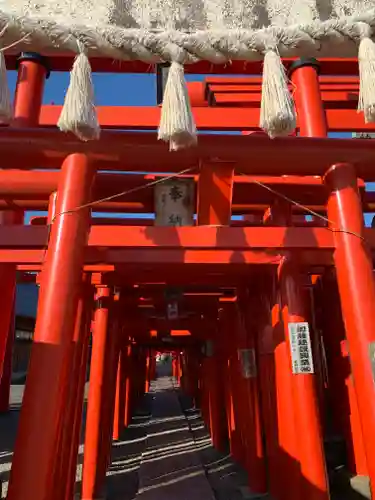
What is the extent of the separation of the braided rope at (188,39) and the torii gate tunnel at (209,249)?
510 mm

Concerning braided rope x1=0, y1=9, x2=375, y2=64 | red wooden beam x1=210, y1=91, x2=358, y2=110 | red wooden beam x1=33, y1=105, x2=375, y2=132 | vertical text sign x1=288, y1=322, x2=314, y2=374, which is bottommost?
vertical text sign x1=288, y1=322, x2=314, y2=374

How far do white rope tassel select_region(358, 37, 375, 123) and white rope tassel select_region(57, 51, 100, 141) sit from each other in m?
1.62

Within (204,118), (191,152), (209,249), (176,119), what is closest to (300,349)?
(209,249)

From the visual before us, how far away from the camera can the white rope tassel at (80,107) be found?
2293mm

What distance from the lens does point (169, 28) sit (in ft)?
8.59

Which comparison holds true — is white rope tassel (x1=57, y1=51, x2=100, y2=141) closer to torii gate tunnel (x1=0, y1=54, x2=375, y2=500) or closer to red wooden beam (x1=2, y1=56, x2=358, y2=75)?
torii gate tunnel (x1=0, y1=54, x2=375, y2=500)

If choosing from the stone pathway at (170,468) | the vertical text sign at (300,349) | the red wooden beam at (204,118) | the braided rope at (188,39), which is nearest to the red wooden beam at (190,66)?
the red wooden beam at (204,118)

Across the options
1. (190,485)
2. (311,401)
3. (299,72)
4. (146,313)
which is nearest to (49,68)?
(299,72)

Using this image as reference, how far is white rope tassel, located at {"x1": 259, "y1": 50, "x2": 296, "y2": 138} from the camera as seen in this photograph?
2.34 m

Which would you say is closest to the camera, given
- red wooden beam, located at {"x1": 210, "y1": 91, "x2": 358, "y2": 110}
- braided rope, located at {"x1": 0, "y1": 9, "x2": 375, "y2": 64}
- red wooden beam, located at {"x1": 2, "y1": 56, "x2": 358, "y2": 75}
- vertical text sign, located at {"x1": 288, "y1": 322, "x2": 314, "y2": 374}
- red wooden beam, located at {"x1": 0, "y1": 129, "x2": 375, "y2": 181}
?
braided rope, located at {"x1": 0, "y1": 9, "x2": 375, "y2": 64}

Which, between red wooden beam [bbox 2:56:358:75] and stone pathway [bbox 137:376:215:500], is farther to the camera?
stone pathway [bbox 137:376:215:500]

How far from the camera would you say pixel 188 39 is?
8.47ft

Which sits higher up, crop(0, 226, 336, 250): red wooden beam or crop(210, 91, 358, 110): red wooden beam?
crop(210, 91, 358, 110): red wooden beam

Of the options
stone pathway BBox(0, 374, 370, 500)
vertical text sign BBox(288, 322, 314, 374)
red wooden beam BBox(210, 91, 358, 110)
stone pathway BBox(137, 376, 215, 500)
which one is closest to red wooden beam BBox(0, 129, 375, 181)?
vertical text sign BBox(288, 322, 314, 374)
